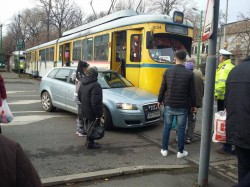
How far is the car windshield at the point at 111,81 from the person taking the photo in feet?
28.5

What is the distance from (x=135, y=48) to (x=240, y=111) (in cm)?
815

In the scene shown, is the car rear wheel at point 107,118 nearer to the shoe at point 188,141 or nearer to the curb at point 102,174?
the shoe at point 188,141

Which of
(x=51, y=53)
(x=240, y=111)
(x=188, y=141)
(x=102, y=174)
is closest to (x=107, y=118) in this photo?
(x=188, y=141)

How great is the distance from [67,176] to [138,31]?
7212 mm

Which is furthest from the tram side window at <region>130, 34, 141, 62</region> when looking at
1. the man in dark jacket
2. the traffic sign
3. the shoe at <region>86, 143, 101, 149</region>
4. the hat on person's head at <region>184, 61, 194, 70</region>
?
the man in dark jacket

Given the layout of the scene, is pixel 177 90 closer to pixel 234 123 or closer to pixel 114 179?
pixel 114 179

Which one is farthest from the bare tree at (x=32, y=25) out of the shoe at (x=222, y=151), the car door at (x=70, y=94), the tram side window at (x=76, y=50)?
the shoe at (x=222, y=151)

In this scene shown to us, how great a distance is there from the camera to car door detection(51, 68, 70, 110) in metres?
9.33

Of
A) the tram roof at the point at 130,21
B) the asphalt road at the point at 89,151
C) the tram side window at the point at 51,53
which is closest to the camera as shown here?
the asphalt road at the point at 89,151

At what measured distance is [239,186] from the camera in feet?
5.03

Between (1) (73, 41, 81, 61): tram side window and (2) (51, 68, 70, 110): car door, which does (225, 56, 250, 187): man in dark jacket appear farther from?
(1) (73, 41, 81, 61): tram side window

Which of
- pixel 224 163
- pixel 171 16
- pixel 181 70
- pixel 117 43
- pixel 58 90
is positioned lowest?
pixel 224 163

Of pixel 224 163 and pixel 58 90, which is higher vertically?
pixel 58 90

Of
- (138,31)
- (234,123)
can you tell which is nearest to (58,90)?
(138,31)
